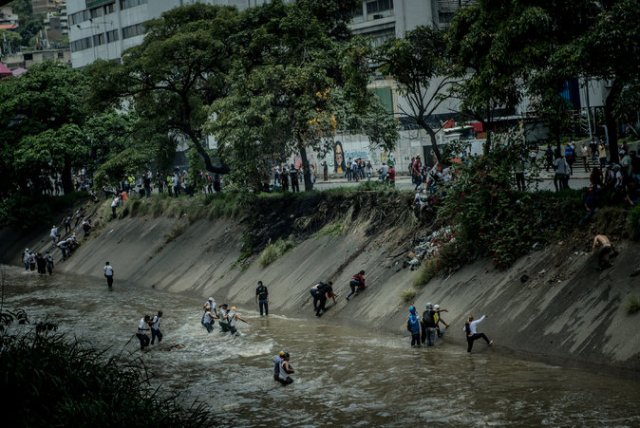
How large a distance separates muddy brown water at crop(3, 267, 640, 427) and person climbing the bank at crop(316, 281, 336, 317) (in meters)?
0.50

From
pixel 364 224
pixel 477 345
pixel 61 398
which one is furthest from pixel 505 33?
pixel 61 398

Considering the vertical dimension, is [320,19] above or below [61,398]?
above

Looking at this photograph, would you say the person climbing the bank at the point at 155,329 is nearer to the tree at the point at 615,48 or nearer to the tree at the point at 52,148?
the tree at the point at 615,48

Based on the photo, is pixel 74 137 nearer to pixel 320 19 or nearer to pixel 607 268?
pixel 320 19

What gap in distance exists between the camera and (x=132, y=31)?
308 ft

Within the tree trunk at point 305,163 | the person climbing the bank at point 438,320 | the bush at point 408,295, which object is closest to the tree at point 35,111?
the tree trunk at point 305,163

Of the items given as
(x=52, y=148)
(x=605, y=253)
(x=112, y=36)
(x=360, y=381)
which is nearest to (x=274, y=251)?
(x=360, y=381)

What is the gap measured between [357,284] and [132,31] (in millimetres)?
63678

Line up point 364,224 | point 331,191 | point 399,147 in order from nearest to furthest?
1. point 364,224
2. point 331,191
3. point 399,147

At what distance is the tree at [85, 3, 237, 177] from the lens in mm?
51750

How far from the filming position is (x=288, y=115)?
44.8m

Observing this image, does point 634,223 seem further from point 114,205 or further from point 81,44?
point 81,44

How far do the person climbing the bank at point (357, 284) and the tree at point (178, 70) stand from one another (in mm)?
16029

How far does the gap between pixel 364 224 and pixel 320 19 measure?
13.4 metres
